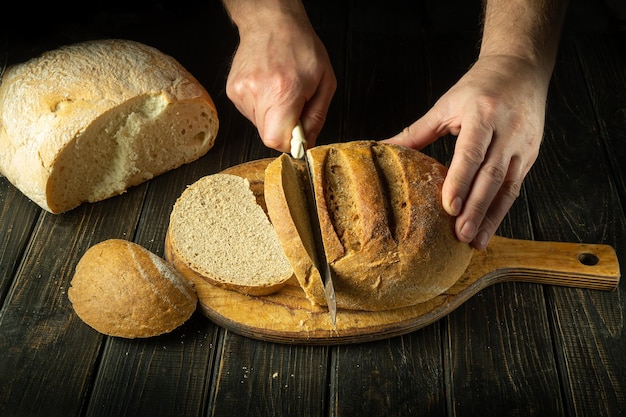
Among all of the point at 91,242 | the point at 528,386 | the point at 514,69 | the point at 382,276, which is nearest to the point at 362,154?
the point at 382,276

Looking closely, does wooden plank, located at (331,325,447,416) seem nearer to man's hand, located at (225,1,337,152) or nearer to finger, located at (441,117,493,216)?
finger, located at (441,117,493,216)

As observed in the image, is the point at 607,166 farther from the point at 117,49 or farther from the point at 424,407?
the point at 117,49

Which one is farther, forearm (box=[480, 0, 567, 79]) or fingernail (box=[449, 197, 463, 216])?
forearm (box=[480, 0, 567, 79])

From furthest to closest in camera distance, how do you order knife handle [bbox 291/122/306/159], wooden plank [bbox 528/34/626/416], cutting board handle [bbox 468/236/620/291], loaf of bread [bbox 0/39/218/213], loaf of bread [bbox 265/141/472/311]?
loaf of bread [bbox 0/39/218/213], cutting board handle [bbox 468/236/620/291], knife handle [bbox 291/122/306/159], wooden plank [bbox 528/34/626/416], loaf of bread [bbox 265/141/472/311]

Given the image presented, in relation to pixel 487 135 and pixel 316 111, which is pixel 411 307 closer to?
pixel 487 135

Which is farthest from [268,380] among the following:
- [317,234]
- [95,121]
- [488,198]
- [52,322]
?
[95,121]

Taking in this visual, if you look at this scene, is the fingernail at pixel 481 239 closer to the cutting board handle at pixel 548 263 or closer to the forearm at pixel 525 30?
the cutting board handle at pixel 548 263

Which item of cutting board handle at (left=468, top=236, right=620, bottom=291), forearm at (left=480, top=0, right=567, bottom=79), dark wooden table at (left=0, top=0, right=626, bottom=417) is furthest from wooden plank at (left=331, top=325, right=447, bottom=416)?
forearm at (left=480, top=0, right=567, bottom=79)
